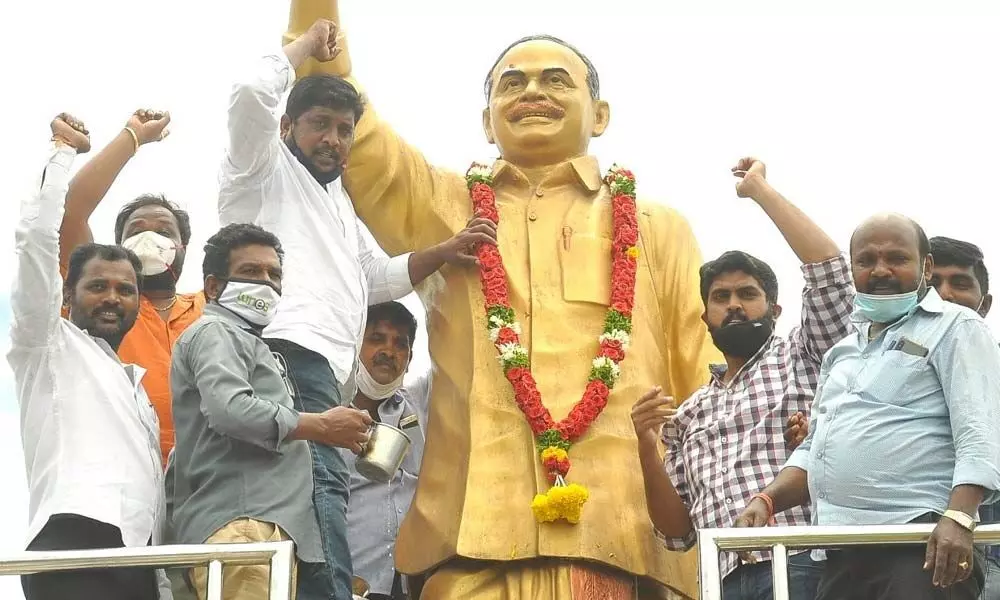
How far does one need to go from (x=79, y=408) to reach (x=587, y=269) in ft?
8.38

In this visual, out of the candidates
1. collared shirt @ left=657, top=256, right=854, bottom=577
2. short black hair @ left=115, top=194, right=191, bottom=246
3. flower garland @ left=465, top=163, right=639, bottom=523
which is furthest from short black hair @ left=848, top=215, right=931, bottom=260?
short black hair @ left=115, top=194, right=191, bottom=246

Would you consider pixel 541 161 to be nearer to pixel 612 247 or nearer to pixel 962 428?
pixel 612 247

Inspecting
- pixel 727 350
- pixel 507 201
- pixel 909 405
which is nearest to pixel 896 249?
pixel 909 405

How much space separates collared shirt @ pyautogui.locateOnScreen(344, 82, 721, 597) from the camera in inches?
271

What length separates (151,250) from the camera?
6.89m

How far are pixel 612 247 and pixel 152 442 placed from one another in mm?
2502

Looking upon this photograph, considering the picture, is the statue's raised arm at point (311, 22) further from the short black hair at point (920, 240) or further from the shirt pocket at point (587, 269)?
the short black hair at point (920, 240)

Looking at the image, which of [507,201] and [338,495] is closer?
[338,495]

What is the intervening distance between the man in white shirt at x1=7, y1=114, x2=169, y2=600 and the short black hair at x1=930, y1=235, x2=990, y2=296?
9.70 feet

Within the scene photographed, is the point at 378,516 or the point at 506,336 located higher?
the point at 506,336

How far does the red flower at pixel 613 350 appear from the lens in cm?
723

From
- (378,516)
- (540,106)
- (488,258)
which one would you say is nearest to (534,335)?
(488,258)

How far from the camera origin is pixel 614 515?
6.90m

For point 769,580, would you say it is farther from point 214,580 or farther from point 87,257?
point 87,257
